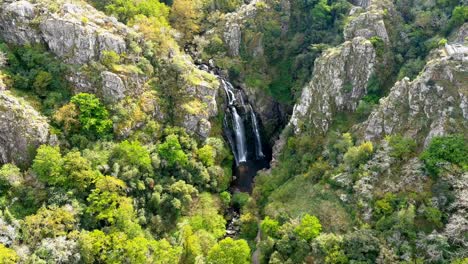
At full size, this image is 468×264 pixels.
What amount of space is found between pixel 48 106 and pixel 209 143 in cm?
2402

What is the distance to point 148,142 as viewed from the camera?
2446 inches

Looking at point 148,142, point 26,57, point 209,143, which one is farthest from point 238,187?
point 26,57

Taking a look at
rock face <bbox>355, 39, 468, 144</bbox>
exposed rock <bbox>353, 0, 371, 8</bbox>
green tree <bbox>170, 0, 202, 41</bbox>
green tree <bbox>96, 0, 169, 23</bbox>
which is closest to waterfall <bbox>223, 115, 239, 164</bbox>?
green tree <bbox>170, 0, 202, 41</bbox>

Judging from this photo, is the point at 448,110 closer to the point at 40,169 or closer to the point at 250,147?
the point at 250,147

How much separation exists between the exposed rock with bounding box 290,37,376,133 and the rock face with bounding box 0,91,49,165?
3854 cm

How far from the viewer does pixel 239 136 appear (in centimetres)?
7475

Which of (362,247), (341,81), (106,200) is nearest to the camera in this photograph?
(362,247)

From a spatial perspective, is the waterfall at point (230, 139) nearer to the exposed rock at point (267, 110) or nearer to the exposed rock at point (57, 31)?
the exposed rock at point (267, 110)

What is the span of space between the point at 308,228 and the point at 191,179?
19.6 meters

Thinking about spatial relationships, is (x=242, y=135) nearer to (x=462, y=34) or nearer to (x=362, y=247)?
(x=362, y=247)

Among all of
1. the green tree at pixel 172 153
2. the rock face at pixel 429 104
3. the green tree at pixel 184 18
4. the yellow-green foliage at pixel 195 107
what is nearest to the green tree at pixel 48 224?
the green tree at pixel 172 153

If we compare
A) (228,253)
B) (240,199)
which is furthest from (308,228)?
(240,199)

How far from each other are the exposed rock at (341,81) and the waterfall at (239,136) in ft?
38.6

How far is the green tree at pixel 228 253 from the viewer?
50.0 meters
